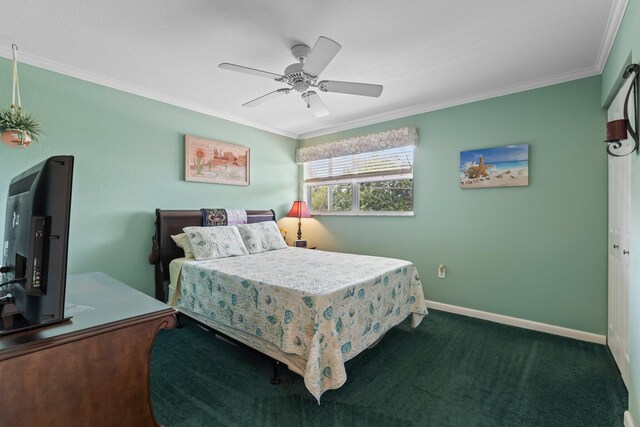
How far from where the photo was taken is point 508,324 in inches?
122

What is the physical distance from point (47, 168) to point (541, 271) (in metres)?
3.75

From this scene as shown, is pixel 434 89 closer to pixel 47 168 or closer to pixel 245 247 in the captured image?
pixel 245 247

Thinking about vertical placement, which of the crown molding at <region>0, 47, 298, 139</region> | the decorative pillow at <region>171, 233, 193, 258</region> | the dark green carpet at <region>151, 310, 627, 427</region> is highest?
the crown molding at <region>0, 47, 298, 139</region>

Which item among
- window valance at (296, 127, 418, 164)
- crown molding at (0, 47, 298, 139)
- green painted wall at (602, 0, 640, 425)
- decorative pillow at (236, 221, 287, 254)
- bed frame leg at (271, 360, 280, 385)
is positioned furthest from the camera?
window valance at (296, 127, 418, 164)

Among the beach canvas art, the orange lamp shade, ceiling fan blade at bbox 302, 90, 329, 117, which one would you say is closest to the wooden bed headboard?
the orange lamp shade

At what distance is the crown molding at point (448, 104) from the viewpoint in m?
2.78

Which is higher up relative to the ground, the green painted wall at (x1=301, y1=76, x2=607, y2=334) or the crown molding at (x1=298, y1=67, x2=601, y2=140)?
the crown molding at (x1=298, y1=67, x2=601, y2=140)

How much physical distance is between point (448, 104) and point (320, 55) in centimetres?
223

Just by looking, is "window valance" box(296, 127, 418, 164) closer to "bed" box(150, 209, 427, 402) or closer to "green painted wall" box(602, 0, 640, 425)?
"bed" box(150, 209, 427, 402)

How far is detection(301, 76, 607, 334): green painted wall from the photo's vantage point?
2.72 metres

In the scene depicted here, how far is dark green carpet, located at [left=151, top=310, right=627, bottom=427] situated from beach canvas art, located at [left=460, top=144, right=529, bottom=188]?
62.0 inches

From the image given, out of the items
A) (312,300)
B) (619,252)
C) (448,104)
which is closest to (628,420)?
(619,252)

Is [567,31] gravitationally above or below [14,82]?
above

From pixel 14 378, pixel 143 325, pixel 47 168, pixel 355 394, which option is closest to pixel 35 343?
pixel 14 378
